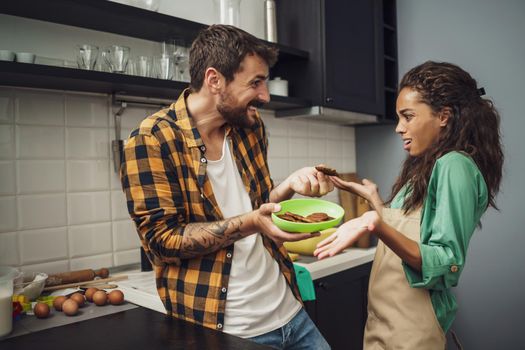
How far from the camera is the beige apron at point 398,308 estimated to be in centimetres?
133

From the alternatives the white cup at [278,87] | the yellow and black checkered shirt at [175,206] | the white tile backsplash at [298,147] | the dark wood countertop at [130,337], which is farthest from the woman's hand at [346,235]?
the white tile backsplash at [298,147]

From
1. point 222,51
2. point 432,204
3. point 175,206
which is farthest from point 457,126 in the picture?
point 175,206

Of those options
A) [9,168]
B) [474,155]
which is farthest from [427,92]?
[9,168]

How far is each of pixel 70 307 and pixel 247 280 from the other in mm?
522

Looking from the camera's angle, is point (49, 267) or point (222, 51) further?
point (49, 267)

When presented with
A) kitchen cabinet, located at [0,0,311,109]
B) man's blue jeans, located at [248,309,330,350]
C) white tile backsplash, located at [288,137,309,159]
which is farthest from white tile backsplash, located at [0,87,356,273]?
white tile backsplash, located at [288,137,309,159]

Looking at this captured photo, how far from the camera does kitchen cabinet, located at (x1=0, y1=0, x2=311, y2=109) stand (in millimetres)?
1415

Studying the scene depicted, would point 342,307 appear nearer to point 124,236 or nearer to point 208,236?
point 124,236

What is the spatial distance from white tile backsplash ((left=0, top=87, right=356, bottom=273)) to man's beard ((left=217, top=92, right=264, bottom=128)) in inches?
27.2

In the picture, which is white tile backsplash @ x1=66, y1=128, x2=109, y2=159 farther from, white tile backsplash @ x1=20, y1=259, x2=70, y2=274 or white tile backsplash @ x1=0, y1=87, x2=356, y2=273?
white tile backsplash @ x1=20, y1=259, x2=70, y2=274

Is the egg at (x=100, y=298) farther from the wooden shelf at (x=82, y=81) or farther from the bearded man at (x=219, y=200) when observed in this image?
the wooden shelf at (x=82, y=81)

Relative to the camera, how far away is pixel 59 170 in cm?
169

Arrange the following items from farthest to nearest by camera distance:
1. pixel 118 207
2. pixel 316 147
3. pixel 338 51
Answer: pixel 316 147, pixel 338 51, pixel 118 207

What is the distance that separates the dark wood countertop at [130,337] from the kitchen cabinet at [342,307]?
899 millimetres
